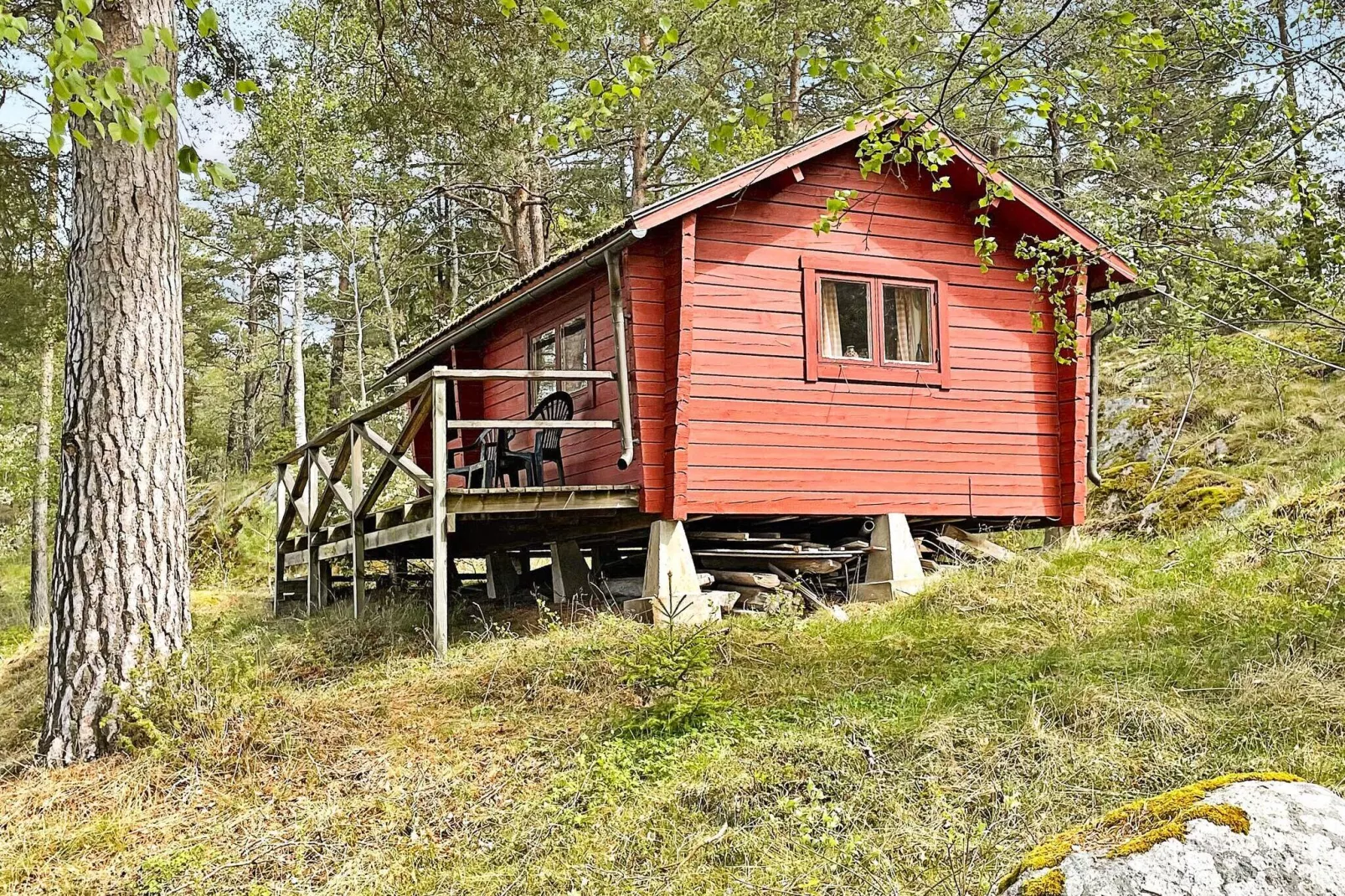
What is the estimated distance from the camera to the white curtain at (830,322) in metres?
11.5

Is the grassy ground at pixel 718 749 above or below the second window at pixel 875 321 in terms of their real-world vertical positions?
below

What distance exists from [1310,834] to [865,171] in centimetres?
430

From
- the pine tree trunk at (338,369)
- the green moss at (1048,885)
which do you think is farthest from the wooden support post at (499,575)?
the pine tree trunk at (338,369)

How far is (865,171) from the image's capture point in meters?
6.43

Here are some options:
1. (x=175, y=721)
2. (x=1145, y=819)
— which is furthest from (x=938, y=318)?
(x=1145, y=819)

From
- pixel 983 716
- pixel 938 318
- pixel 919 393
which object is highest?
pixel 938 318

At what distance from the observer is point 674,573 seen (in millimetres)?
10453

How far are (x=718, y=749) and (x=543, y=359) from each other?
7.67 metres

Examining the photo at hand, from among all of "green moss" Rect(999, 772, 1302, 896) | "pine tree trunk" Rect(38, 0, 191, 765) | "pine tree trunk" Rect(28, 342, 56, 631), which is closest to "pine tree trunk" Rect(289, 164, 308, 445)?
"pine tree trunk" Rect(28, 342, 56, 631)

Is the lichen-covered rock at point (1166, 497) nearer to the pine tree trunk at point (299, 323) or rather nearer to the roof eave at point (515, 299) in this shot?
the roof eave at point (515, 299)

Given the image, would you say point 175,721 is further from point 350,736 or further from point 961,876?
point 961,876

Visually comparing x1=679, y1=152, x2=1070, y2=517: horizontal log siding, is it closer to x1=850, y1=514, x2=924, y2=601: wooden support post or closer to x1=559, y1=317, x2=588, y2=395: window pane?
x1=850, y1=514, x2=924, y2=601: wooden support post

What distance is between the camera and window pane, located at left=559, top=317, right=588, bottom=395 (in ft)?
40.4

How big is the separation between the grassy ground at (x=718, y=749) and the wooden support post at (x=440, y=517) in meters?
0.36
